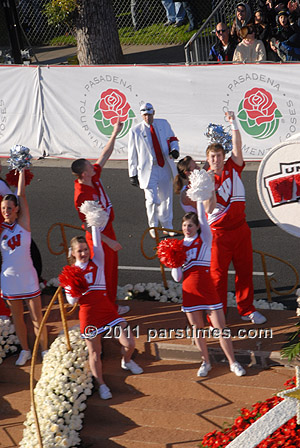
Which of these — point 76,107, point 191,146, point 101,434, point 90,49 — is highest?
point 90,49

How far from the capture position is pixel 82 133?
1532 cm

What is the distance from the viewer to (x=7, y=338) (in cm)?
873

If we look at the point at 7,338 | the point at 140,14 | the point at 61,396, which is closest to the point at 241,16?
the point at 140,14

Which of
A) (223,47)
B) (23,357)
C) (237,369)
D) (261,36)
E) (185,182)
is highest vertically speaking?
(261,36)

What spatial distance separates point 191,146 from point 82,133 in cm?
211

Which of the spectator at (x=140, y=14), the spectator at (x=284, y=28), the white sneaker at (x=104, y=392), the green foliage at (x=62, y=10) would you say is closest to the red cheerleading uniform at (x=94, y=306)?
the white sneaker at (x=104, y=392)

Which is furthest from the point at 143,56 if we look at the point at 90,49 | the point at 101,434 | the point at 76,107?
the point at 101,434

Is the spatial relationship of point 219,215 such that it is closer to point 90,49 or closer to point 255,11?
point 255,11

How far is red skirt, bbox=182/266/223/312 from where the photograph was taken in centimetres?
767

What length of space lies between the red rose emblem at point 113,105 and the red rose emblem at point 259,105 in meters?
2.19

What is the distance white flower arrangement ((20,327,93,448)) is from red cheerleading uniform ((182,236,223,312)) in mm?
1217

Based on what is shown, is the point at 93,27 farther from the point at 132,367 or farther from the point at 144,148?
the point at 132,367

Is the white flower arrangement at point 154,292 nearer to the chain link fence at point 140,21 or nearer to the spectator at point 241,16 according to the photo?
the spectator at point 241,16

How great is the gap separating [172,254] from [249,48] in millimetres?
8506
